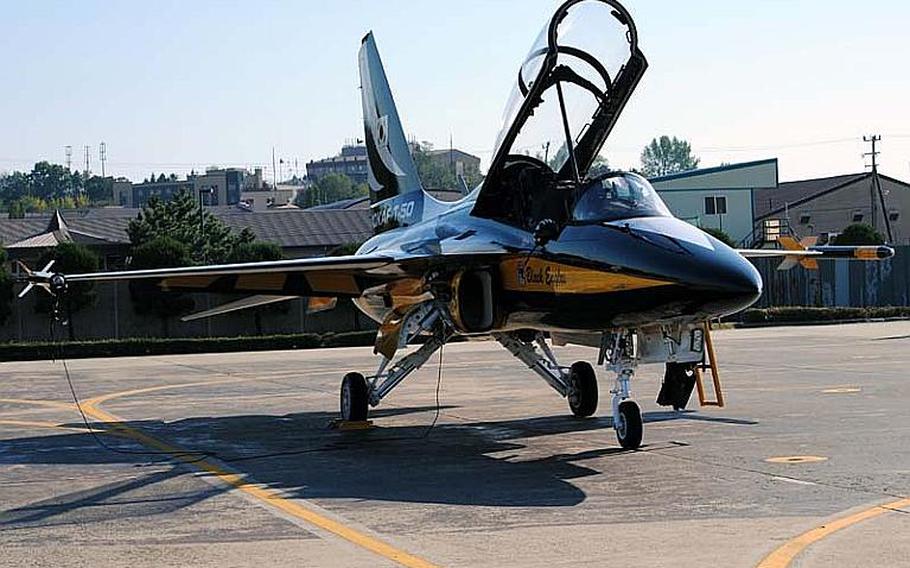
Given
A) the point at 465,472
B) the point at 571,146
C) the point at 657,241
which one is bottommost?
the point at 465,472

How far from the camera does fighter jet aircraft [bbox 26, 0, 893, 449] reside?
42.0ft

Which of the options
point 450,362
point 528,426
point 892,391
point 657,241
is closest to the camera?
point 657,241

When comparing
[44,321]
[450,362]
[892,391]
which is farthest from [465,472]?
[44,321]

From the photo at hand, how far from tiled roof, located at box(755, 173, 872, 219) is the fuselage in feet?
263

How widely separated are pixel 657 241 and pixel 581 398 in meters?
5.44

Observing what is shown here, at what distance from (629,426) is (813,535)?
484 cm

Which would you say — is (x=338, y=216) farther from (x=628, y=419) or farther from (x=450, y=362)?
(x=628, y=419)

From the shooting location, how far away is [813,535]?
9.05 metres

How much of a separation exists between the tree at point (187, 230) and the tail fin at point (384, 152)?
4109 centimetres

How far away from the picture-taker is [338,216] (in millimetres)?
84688

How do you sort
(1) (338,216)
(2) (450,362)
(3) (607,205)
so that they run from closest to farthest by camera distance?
(3) (607,205) < (2) (450,362) < (1) (338,216)

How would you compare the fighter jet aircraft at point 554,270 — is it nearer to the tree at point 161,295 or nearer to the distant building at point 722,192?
the tree at point 161,295

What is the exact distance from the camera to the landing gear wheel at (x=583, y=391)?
58.4 ft

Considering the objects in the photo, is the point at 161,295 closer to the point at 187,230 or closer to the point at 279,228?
the point at 187,230
